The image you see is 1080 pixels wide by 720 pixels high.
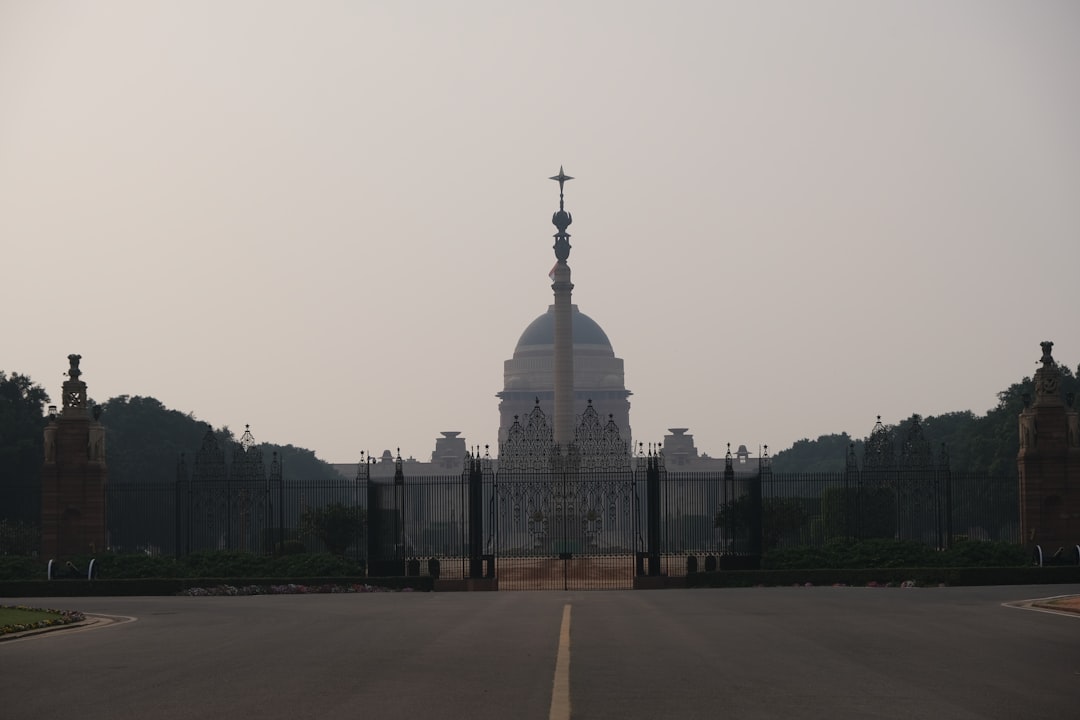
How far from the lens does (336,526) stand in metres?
52.9

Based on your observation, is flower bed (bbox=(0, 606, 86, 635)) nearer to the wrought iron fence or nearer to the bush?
the bush

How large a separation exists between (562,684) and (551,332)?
15786 centimetres

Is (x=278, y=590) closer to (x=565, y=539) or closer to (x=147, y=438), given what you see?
(x=565, y=539)

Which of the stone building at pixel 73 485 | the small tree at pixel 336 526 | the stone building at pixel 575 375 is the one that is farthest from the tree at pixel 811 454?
the stone building at pixel 73 485

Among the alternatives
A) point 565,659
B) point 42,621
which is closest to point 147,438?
point 42,621

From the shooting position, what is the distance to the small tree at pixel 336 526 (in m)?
52.6

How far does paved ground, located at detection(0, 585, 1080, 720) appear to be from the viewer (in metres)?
14.4

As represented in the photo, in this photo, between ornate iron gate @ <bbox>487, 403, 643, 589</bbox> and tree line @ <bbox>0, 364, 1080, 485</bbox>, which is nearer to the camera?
ornate iron gate @ <bbox>487, 403, 643, 589</bbox>

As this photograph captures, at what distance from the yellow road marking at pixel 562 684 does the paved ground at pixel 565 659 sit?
3.6 inches

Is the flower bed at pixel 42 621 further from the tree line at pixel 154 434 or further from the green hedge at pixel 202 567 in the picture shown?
the tree line at pixel 154 434

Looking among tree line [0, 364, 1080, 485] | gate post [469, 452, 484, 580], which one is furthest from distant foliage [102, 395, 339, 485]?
gate post [469, 452, 484, 580]

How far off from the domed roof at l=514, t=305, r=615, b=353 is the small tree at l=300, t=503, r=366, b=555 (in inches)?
4758

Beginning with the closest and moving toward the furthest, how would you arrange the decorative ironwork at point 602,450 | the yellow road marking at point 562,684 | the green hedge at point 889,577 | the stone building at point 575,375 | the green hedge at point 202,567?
the yellow road marking at point 562,684 < the green hedge at point 889,577 < the green hedge at point 202,567 < the decorative ironwork at point 602,450 < the stone building at point 575,375

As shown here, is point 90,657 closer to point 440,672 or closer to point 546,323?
point 440,672
